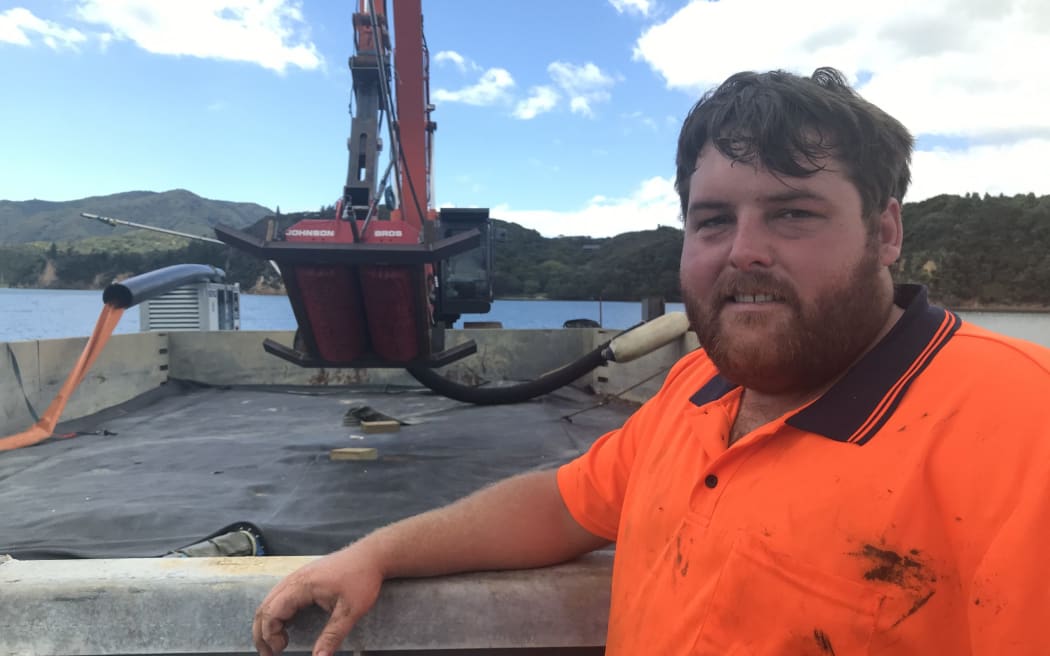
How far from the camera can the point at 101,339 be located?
5969 mm

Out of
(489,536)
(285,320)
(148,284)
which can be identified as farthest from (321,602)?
(285,320)

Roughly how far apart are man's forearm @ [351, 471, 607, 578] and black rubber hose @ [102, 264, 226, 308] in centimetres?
561

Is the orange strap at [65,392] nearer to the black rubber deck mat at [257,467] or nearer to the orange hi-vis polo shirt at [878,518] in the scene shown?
the black rubber deck mat at [257,467]

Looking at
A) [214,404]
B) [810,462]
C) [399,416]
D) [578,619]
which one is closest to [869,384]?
[810,462]

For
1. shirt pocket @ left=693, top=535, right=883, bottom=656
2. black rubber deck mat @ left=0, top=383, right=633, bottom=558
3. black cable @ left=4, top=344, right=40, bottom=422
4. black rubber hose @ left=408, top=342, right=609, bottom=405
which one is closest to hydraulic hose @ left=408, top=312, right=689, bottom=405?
black rubber hose @ left=408, top=342, right=609, bottom=405

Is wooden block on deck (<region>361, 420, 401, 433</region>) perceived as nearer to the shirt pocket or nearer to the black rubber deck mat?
the black rubber deck mat

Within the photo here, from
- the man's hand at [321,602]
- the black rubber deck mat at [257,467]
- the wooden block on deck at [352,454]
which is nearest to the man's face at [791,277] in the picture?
the man's hand at [321,602]

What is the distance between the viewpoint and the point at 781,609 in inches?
39.7

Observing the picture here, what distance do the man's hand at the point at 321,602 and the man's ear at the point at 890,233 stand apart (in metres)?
1.18

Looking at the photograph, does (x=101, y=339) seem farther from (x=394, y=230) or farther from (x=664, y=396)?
(x=664, y=396)

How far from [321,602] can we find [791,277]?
3.62 ft

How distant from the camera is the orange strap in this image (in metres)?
5.26

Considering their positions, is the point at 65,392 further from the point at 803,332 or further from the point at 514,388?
the point at 803,332

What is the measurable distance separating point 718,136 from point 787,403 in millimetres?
520
